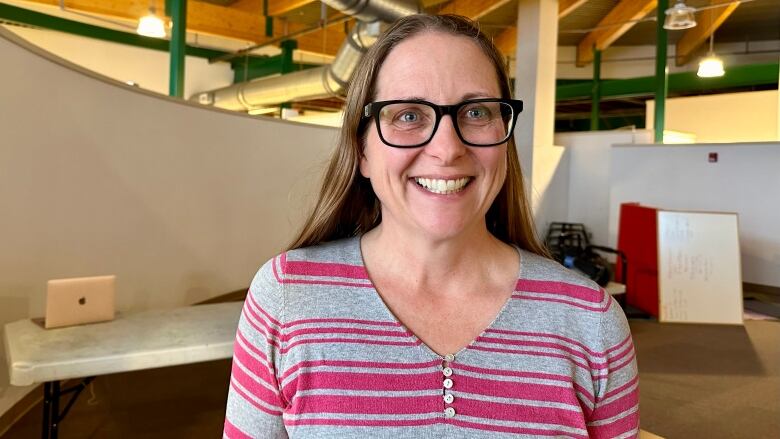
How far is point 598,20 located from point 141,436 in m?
10.2

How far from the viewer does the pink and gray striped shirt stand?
0.95 metres

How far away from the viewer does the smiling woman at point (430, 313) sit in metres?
0.96

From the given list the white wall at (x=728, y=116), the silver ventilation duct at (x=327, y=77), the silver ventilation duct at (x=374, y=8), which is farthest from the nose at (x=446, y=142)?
the white wall at (x=728, y=116)

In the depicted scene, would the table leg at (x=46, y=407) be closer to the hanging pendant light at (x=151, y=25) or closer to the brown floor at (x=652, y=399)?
the brown floor at (x=652, y=399)

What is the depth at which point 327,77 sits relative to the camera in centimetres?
837

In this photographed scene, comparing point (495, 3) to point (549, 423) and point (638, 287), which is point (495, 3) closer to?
point (638, 287)

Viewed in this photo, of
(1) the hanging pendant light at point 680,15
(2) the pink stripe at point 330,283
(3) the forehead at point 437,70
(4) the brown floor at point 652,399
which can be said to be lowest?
(4) the brown floor at point 652,399

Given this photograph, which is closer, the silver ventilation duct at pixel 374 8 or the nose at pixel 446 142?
the nose at pixel 446 142

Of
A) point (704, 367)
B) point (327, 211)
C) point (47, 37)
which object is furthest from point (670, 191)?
point (47, 37)

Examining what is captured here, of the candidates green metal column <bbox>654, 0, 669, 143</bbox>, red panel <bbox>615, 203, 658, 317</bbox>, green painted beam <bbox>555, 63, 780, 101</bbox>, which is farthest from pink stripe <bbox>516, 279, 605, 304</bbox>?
green painted beam <bbox>555, 63, 780, 101</bbox>

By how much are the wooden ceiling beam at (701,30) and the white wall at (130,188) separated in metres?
7.02

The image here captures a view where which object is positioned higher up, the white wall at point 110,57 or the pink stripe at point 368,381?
the white wall at point 110,57

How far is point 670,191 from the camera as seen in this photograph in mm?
7840

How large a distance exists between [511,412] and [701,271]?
5.38 meters
